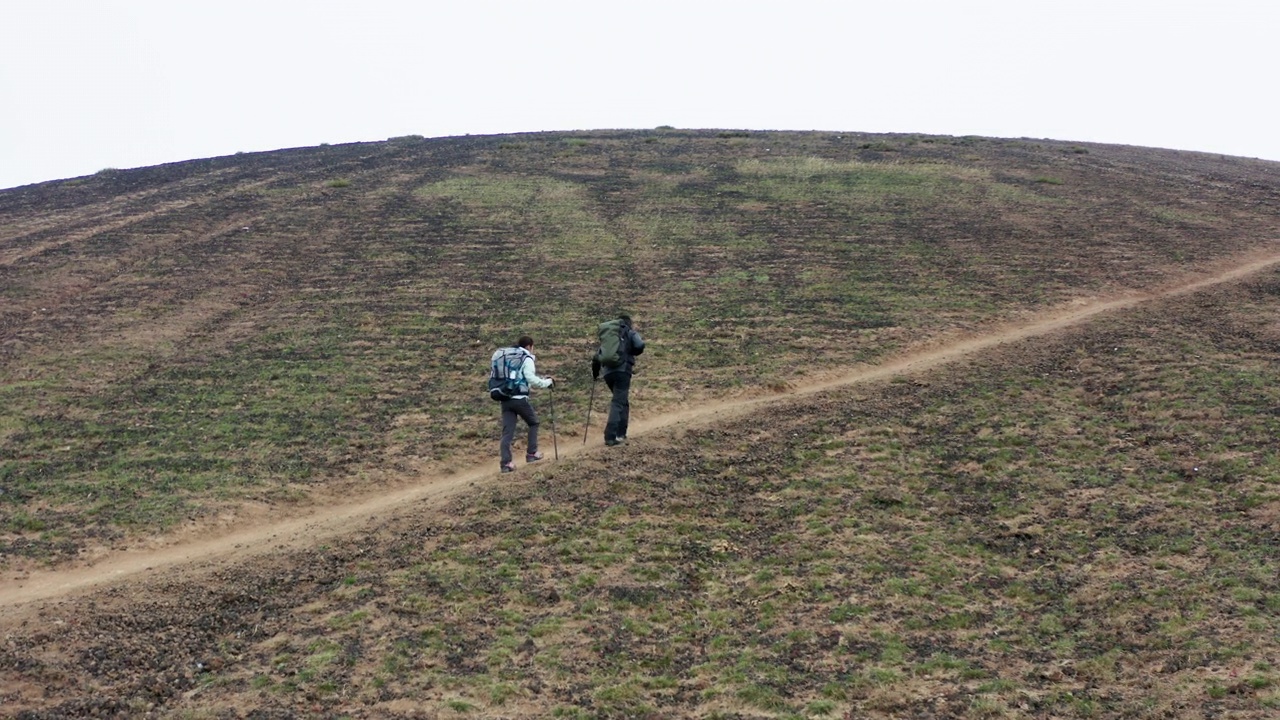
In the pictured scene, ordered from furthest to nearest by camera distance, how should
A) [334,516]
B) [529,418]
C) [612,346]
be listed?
1. [612,346]
2. [529,418]
3. [334,516]

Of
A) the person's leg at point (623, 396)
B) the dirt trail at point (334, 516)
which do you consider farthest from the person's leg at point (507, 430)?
the person's leg at point (623, 396)

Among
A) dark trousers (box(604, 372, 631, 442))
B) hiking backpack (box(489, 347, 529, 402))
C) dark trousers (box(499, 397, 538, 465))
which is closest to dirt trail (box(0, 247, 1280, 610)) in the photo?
dark trousers (box(499, 397, 538, 465))

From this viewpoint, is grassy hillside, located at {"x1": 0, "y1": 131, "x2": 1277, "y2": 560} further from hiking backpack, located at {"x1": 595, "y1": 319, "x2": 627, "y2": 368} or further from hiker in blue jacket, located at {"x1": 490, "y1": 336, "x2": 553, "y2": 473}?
hiking backpack, located at {"x1": 595, "y1": 319, "x2": 627, "y2": 368}

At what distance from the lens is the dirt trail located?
14.0m

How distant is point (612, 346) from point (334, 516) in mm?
5149

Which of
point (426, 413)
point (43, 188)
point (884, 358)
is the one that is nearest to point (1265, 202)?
point (884, 358)

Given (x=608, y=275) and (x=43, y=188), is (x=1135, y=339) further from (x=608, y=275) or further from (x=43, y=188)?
(x=43, y=188)

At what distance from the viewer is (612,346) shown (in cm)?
1708

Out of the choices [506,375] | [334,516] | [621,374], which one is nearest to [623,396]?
[621,374]

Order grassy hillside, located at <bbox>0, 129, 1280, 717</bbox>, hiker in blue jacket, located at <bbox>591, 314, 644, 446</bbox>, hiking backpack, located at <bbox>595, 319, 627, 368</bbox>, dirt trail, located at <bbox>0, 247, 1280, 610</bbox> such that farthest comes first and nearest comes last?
hiker in blue jacket, located at <bbox>591, 314, 644, 446</bbox>, hiking backpack, located at <bbox>595, 319, 627, 368</bbox>, dirt trail, located at <bbox>0, 247, 1280, 610</bbox>, grassy hillside, located at <bbox>0, 129, 1280, 717</bbox>

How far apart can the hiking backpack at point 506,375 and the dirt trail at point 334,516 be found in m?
1.47

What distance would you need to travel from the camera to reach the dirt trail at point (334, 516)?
1404 cm

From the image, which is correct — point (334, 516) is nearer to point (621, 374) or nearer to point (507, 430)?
point (507, 430)

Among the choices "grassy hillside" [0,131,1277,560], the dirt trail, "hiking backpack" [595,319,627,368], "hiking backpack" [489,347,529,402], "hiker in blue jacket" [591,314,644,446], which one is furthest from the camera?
"grassy hillside" [0,131,1277,560]
